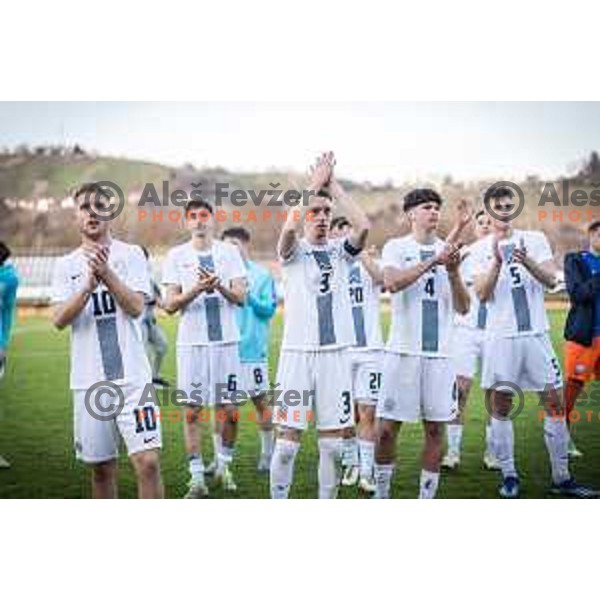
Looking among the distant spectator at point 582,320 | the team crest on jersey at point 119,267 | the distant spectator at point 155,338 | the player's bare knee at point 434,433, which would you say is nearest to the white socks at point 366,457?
the player's bare knee at point 434,433

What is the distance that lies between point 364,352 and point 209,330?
104cm

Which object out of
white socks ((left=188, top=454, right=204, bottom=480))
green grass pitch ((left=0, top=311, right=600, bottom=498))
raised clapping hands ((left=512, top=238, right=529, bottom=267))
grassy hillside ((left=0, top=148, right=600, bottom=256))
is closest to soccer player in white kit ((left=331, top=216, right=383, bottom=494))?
green grass pitch ((left=0, top=311, right=600, bottom=498))

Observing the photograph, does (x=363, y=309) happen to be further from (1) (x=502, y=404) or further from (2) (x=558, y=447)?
(2) (x=558, y=447)

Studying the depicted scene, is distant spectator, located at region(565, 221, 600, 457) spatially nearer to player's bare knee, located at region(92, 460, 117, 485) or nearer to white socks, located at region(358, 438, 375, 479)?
white socks, located at region(358, 438, 375, 479)

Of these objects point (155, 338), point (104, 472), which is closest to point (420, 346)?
point (104, 472)

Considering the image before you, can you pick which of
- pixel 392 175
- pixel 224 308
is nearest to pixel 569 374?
pixel 392 175

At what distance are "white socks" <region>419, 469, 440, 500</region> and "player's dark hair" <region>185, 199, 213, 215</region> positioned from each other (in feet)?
6.85

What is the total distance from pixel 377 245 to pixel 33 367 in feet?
8.57

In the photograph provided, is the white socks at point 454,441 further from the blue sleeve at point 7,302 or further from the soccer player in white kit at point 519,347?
the blue sleeve at point 7,302

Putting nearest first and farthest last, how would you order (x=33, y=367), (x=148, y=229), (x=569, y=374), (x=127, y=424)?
(x=127, y=424) → (x=148, y=229) → (x=569, y=374) → (x=33, y=367)

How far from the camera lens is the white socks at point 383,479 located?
19.6 ft

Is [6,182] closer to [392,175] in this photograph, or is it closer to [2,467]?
[2,467]

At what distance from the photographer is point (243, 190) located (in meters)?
6.45

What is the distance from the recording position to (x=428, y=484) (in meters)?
5.91
